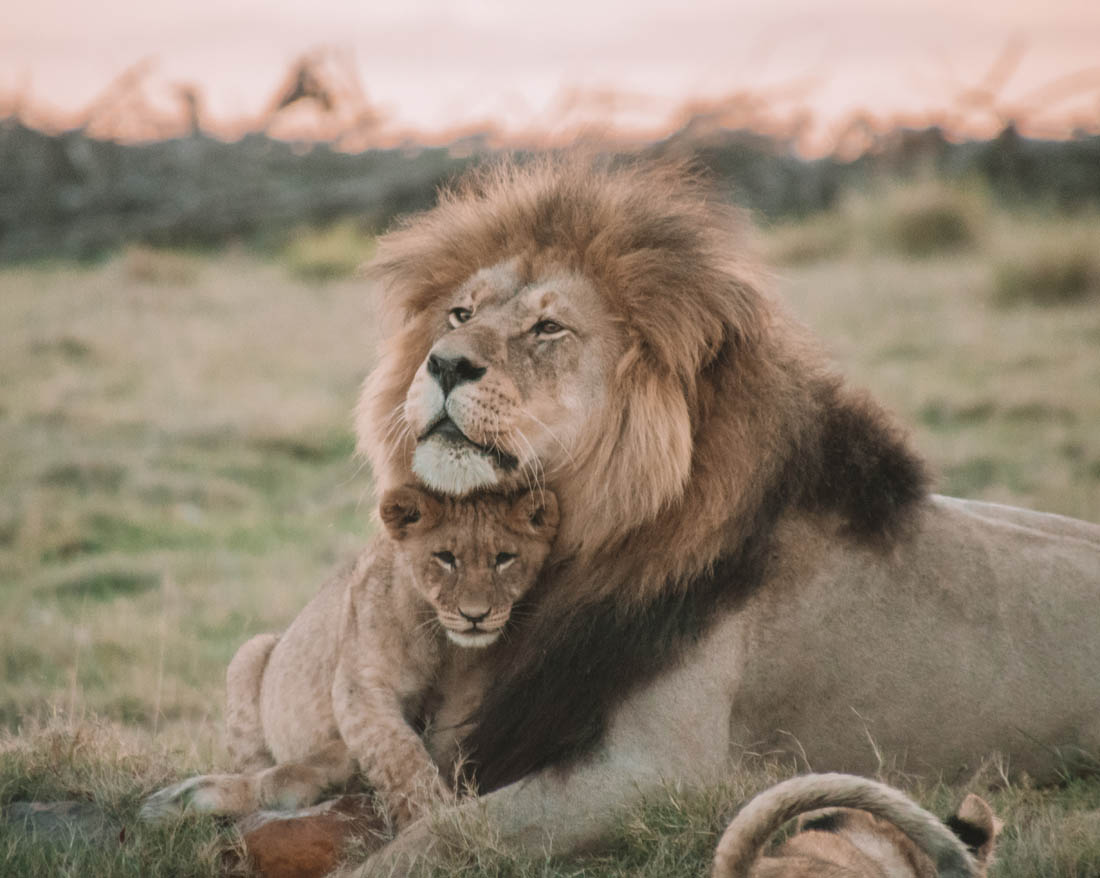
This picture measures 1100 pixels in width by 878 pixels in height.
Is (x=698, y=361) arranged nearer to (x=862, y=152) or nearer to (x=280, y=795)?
(x=280, y=795)

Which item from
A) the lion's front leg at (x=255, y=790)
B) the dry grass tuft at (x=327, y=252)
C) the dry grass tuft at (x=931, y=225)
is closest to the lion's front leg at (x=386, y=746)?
the lion's front leg at (x=255, y=790)

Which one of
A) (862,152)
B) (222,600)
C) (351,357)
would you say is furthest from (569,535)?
(862,152)

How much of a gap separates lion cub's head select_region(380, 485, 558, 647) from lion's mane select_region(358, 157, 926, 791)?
0.28 feet

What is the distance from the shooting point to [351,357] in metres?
13.1

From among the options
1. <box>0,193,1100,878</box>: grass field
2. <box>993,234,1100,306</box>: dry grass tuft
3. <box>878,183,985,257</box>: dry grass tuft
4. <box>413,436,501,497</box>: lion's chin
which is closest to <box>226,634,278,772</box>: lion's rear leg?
<box>0,193,1100,878</box>: grass field

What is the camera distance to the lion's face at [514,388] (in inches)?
142

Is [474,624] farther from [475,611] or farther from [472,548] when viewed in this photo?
[472,548]

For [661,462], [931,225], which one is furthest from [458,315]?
[931,225]

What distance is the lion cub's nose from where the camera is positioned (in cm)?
371

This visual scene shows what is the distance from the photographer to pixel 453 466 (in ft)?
11.9

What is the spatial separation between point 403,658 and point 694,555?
2.92 ft

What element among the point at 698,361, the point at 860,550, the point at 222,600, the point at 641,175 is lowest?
the point at 222,600

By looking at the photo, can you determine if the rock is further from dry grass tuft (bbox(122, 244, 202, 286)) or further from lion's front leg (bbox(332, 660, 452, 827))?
dry grass tuft (bbox(122, 244, 202, 286))

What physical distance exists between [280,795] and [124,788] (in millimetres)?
467
